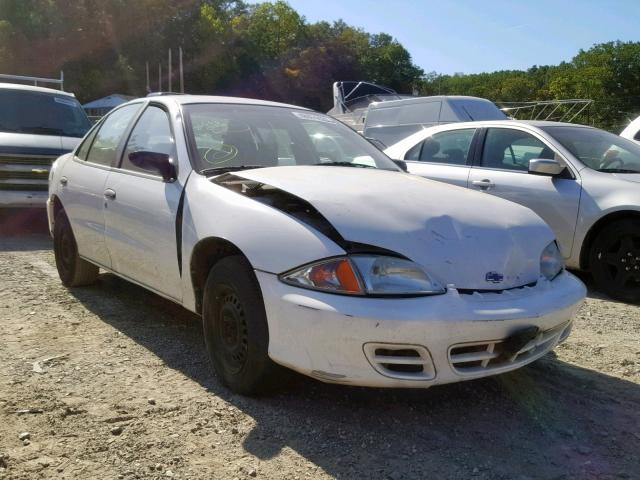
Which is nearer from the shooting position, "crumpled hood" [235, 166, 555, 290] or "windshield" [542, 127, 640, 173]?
"crumpled hood" [235, 166, 555, 290]

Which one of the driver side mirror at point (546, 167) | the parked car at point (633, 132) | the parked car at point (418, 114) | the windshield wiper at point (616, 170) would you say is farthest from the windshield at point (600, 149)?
the parked car at point (418, 114)

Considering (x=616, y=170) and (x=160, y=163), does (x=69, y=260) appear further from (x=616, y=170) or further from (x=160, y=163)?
(x=616, y=170)

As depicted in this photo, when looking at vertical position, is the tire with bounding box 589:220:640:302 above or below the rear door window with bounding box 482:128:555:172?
below

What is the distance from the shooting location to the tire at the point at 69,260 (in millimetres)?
5147

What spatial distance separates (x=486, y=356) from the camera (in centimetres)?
281

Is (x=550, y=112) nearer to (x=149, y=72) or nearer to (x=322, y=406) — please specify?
(x=322, y=406)

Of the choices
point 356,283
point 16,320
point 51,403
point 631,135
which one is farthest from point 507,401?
point 631,135

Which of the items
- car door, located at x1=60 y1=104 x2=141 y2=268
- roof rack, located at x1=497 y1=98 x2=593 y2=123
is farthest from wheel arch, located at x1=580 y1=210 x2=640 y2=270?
roof rack, located at x1=497 y1=98 x2=593 y2=123

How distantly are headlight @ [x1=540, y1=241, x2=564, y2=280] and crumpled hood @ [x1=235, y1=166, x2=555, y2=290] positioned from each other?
53 millimetres

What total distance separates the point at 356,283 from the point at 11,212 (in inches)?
337

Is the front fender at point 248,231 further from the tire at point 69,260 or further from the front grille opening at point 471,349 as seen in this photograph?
the tire at point 69,260

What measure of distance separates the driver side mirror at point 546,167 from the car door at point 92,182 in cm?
330

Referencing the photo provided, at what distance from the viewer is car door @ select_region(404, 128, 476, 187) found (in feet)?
21.1

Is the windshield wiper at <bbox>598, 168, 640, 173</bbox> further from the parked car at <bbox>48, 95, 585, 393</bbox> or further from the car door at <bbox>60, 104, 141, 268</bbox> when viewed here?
the car door at <bbox>60, 104, 141, 268</bbox>
